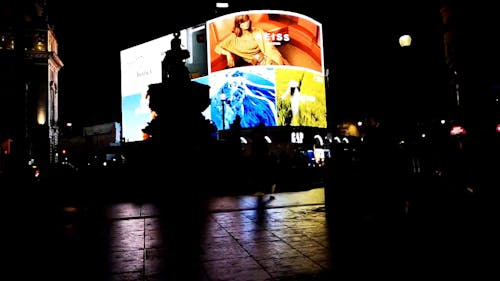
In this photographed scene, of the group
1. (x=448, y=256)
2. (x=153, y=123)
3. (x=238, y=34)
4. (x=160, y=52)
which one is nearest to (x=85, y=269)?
(x=448, y=256)

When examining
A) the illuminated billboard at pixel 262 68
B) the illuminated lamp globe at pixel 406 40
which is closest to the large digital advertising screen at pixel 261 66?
the illuminated billboard at pixel 262 68

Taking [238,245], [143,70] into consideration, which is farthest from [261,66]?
[238,245]

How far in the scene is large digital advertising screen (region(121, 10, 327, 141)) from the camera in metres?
44.9

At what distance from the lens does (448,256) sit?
543cm

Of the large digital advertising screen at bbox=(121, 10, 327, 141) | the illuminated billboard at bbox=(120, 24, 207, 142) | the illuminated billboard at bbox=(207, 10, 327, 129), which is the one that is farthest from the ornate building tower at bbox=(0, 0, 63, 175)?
the illuminated billboard at bbox=(207, 10, 327, 129)

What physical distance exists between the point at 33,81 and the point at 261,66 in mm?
30367

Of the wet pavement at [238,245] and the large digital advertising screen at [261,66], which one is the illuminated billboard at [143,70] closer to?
the large digital advertising screen at [261,66]

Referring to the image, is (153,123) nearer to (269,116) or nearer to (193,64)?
(269,116)

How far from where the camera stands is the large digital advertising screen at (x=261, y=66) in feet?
147

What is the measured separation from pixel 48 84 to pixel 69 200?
47409mm

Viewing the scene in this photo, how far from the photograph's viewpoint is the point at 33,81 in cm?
5278

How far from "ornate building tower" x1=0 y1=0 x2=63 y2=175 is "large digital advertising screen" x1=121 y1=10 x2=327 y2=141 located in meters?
19.8

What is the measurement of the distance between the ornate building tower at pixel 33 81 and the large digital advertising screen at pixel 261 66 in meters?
19.8

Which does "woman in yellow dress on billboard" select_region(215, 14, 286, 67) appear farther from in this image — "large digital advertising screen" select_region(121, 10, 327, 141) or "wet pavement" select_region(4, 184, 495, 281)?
"wet pavement" select_region(4, 184, 495, 281)
